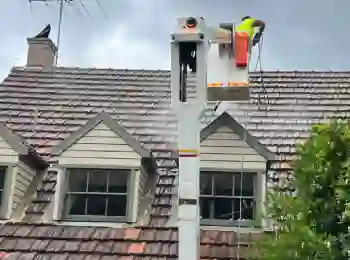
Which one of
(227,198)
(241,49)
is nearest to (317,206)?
(241,49)

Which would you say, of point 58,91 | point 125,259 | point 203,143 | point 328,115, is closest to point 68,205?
point 125,259

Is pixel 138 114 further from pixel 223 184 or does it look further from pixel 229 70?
pixel 229 70

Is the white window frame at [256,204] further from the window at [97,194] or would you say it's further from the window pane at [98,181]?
the window pane at [98,181]

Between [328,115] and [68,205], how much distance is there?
443 cm

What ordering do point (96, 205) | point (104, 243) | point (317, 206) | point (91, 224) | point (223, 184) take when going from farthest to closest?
point (223, 184) → point (96, 205) → point (91, 224) → point (104, 243) → point (317, 206)

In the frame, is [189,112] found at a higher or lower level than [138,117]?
lower

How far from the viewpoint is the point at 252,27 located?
5.80m

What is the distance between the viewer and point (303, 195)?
5.32 metres

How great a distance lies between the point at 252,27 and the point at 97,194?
3.49m

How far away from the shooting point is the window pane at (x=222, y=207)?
8203 mm

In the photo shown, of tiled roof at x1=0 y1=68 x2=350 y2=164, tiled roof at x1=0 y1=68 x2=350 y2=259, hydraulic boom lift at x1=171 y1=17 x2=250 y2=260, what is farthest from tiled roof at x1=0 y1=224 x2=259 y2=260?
hydraulic boom lift at x1=171 y1=17 x2=250 y2=260

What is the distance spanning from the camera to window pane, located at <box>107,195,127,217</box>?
8289 mm

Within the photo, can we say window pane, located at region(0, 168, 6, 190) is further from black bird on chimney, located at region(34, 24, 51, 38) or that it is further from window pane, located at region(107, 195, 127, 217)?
black bird on chimney, located at region(34, 24, 51, 38)

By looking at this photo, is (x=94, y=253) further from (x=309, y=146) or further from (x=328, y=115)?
(x=328, y=115)
